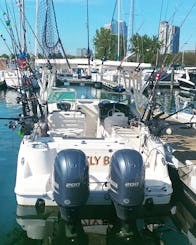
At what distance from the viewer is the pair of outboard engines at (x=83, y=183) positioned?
5.60 m

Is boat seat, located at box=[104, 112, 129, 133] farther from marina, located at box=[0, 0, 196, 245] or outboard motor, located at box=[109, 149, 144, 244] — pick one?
outboard motor, located at box=[109, 149, 144, 244]

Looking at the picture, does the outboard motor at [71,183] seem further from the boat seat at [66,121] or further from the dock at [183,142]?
the boat seat at [66,121]

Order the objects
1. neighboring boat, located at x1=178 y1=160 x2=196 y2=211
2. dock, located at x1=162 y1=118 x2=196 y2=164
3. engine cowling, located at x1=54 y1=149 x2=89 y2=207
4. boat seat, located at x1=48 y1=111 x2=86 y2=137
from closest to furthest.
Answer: engine cowling, located at x1=54 y1=149 x2=89 y2=207 < neighboring boat, located at x1=178 y1=160 x2=196 y2=211 < dock, located at x1=162 y1=118 x2=196 y2=164 < boat seat, located at x1=48 y1=111 x2=86 y2=137

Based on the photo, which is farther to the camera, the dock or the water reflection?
the dock

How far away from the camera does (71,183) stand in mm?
5570

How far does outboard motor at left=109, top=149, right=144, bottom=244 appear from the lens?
564 cm

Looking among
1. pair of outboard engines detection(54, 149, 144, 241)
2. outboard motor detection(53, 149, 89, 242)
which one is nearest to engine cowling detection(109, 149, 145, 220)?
pair of outboard engines detection(54, 149, 144, 241)

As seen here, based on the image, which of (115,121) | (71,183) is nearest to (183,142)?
(115,121)

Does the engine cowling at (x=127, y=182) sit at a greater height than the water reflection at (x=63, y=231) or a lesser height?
greater

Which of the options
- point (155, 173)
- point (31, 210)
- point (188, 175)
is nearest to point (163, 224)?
point (155, 173)

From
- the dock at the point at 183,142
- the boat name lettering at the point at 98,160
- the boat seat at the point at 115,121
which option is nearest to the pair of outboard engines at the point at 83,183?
the boat name lettering at the point at 98,160

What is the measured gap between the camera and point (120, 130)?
9180 millimetres

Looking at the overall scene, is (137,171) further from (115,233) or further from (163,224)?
(163,224)

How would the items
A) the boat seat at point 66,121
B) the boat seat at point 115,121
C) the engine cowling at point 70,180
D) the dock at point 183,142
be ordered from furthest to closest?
the boat seat at point 66,121
the dock at point 183,142
the boat seat at point 115,121
the engine cowling at point 70,180
